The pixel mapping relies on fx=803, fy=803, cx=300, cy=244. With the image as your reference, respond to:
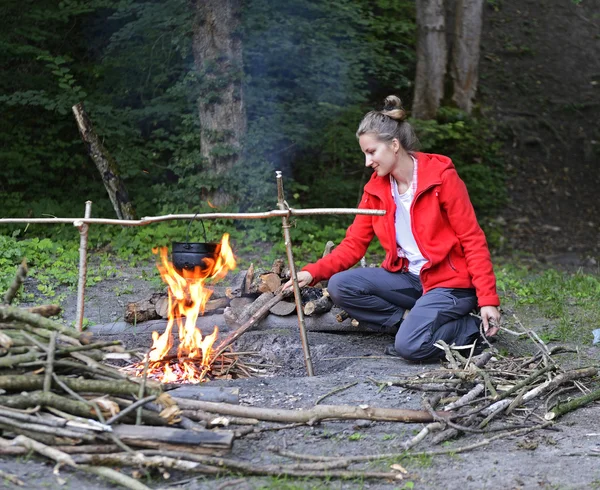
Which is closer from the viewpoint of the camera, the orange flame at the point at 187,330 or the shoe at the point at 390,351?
the orange flame at the point at 187,330

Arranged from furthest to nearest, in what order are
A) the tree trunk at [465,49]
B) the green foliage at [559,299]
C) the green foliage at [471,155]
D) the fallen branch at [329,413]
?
the tree trunk at [465,49], the green foliage at [471,155], the green foliage at [559,299], the fallen branch at [329,413]

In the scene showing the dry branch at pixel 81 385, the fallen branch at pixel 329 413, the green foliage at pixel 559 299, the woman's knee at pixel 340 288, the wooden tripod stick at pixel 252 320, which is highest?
the dry branch at pixel 81 385

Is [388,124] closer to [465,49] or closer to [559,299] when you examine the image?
[559,299]

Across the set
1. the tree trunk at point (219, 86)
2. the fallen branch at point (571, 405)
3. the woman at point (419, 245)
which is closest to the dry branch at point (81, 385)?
the woman at point (419, 245)

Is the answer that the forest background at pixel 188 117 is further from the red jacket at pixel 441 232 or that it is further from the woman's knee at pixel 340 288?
the red jacket at pixel 441 232

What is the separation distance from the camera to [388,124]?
207 inches

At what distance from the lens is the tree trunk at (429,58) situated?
13.2 metres

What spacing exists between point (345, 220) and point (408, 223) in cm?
629

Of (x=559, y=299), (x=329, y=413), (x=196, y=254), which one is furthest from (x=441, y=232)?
(x=559, y=299)

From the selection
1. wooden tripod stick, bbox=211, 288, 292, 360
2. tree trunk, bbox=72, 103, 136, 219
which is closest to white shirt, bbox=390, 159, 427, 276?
wooden tripod stick, bbox=211, 288, 292, 360

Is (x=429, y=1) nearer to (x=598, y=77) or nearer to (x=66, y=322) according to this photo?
(x=598, y=77)

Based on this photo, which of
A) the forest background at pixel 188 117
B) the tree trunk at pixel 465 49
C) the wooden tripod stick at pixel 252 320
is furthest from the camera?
the tree trunk at pixel 465 49

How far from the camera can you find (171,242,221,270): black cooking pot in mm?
5352

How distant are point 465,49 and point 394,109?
9.23 m
